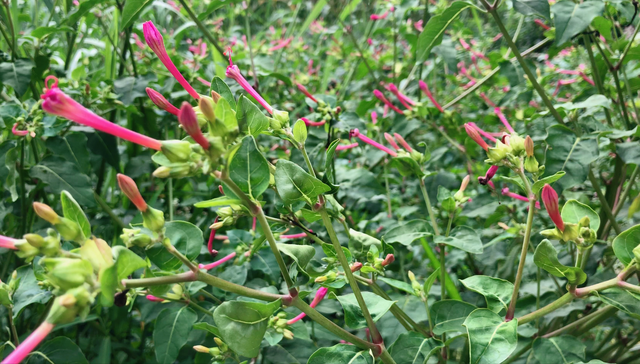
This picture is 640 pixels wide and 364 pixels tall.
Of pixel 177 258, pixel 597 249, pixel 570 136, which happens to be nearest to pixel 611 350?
pixel 597 249

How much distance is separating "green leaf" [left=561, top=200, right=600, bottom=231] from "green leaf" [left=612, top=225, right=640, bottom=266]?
0.18 ft

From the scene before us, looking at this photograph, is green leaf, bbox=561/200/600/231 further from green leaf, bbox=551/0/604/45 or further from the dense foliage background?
green leaf, bbox=551/0/604/45

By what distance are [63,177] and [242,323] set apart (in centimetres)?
69

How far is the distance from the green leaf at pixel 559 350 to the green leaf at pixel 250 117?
54cm

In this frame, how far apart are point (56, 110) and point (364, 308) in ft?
1.22

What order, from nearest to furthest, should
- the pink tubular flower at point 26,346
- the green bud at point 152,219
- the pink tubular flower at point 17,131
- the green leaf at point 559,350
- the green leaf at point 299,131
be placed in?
the pink tubular flower at point 26,346 < the green bud at point 152,219 < the green leaf at point 299,131 < the green leaf at point 559,350 < the pink tubular flower at point 17,131

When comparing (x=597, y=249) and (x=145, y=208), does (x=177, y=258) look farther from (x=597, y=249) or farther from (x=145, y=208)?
(x=597, y=249)

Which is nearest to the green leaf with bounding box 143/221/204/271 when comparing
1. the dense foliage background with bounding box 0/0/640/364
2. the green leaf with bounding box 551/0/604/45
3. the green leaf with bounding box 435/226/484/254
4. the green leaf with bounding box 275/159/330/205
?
the dense foliage background with bounding box 0/0/640/364

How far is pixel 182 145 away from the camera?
0.41 meters

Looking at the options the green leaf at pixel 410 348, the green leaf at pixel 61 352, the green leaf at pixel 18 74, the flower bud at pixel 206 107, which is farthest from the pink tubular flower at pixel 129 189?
the green leaf at pixel 18 74

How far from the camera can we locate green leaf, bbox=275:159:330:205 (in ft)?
1.62

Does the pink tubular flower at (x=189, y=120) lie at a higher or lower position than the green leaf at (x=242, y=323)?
higher

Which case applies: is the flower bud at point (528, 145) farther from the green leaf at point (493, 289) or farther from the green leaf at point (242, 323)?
the green leaf at point (242, 323)

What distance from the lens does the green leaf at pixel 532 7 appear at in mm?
840
